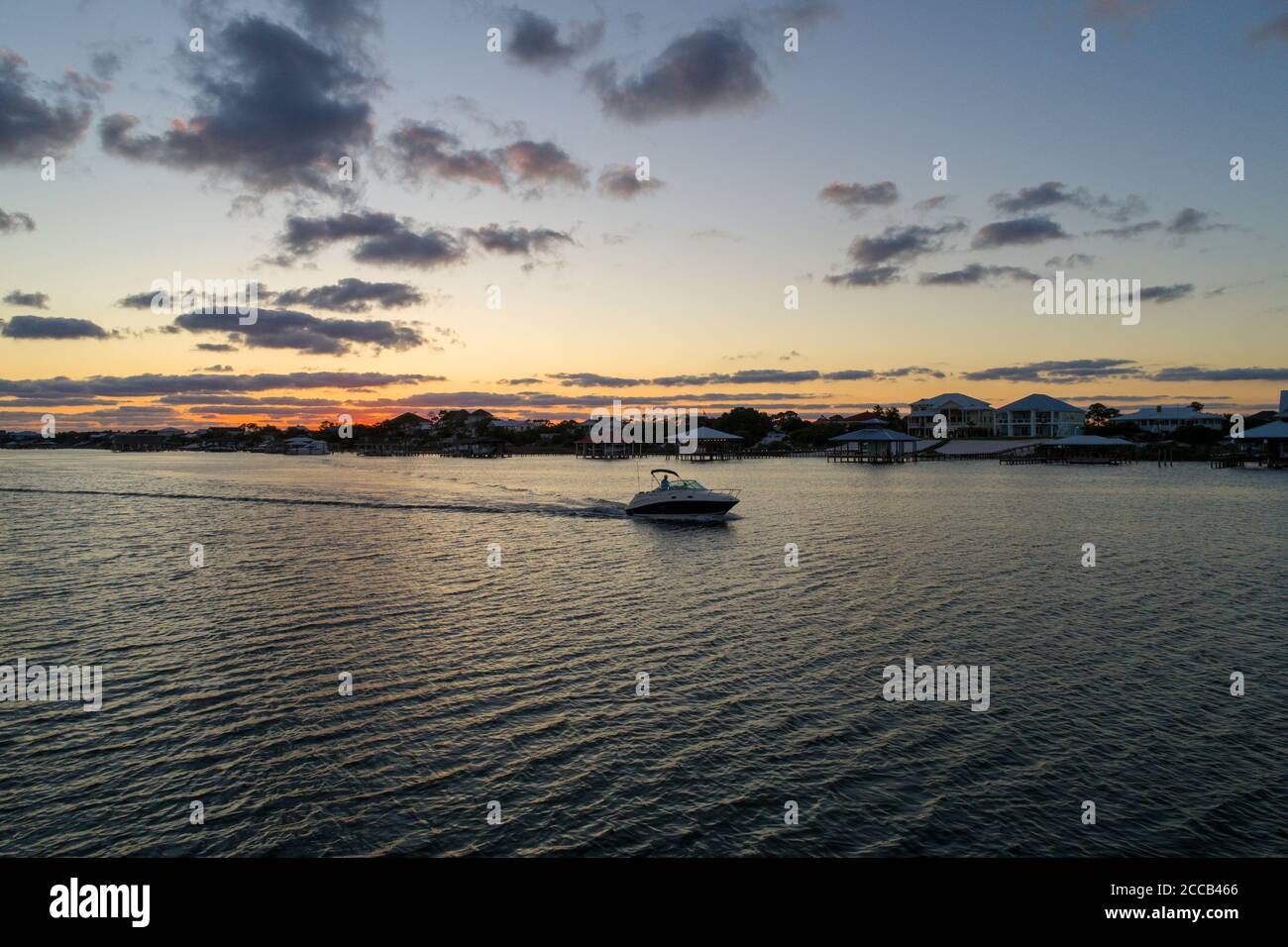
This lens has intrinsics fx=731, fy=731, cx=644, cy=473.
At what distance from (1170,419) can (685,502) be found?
7059 inches

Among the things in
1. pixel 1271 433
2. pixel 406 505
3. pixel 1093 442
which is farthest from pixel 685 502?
pixel 1093 442

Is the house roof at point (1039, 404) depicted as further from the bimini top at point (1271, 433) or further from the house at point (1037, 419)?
the bimini top at point (1271, 433)

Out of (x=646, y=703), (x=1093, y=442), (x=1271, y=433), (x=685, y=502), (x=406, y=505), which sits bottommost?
(x=646, y=703)

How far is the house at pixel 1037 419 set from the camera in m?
185

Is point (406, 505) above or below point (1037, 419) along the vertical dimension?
below

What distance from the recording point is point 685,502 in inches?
2026

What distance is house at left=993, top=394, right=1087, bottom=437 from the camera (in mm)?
184875

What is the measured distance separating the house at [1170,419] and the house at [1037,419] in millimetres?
10710

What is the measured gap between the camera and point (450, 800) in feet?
39.8

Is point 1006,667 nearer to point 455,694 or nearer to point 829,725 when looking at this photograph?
point 829,725

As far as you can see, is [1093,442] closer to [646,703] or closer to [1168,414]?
[1168,414]

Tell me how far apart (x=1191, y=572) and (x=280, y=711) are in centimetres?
3489

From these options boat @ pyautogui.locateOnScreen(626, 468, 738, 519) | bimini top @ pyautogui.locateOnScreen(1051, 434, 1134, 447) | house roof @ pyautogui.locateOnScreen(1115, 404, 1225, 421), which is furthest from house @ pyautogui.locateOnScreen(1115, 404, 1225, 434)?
boat @ pyautogui.locateOnScreen(626, 468, 738, 519)
